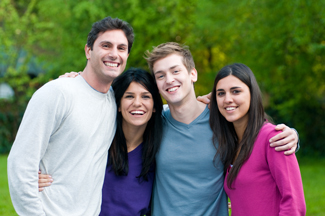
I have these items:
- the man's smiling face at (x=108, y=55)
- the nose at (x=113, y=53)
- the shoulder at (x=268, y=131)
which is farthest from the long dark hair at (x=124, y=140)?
the shoulder at (x=268, y=131)

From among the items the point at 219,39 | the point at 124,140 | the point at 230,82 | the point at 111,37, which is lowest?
the point at 124,140

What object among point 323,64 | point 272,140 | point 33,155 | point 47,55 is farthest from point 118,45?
point 47,55

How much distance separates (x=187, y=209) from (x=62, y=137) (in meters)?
1.38

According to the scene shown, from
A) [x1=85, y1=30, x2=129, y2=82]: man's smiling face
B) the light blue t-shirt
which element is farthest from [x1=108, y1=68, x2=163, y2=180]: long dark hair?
[x1=85, y1=30, x2=129, y2=82]: man's smiling face

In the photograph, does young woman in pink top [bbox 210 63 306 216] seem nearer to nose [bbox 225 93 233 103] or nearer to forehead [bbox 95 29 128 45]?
nose [bbox 225 93 233 103]

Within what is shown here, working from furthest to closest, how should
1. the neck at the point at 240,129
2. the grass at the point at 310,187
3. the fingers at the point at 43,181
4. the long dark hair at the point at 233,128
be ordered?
1. the grass at the point at 310,187
2. the neck at the point at 240,129
3. the long dark hair at the point at 233,128
4. the fingers at the point at 43,181

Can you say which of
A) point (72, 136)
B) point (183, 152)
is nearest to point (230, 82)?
point (183, 152)

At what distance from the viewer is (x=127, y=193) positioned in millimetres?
3346

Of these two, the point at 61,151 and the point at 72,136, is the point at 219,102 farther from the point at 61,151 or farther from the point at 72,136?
the point at 61,151

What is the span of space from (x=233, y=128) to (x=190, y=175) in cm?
64

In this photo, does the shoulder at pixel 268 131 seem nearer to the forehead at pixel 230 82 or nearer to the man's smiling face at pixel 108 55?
the forehead at pixel 230 82

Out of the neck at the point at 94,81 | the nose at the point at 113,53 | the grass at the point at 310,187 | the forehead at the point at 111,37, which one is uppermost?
the forehead at the point at 111,37

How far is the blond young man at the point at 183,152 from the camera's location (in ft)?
10.6

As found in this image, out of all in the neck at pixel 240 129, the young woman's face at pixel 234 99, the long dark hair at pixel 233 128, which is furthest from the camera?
the neck at pixel 240 129
